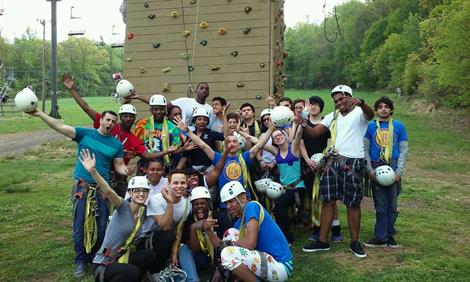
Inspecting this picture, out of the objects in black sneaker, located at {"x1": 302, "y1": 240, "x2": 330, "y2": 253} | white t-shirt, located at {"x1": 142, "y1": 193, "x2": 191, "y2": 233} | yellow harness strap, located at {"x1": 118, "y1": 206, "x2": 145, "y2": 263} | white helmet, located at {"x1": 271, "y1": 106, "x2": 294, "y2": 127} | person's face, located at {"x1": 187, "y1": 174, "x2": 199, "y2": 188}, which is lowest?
black sneaker, located at {"x1": 302, "y1": 240, "x2": 330, "y2": 253}

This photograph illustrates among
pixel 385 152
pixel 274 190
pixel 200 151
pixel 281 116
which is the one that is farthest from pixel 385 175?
pixel 200 151

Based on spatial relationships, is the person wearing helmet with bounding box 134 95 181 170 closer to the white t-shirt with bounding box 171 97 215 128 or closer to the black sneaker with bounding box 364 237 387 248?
the white t-shirt with bounding box 171 97 215 128

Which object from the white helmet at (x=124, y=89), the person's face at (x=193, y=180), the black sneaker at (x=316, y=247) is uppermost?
the white helmet at (x=124, y=89)

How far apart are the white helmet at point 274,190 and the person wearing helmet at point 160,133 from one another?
140cm

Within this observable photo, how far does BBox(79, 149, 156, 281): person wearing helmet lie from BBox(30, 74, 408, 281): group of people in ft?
0.03

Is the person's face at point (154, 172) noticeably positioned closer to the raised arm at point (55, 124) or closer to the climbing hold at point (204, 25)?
the raised arm at point (55, 124)

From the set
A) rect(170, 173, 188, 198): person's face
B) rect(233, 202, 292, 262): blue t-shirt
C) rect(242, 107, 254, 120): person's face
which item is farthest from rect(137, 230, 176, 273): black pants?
rect(242, 107, 254, 120): person's face

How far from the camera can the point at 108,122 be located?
5.17 meters

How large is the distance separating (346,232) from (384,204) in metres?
1.12

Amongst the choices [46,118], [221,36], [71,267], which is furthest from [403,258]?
[221,36]

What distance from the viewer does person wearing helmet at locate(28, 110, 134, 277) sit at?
520 centimetres

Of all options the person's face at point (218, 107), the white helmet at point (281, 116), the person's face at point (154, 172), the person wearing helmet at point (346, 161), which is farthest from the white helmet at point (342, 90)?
the person's face at point (154, 172)

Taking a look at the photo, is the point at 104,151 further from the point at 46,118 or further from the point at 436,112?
the point at 436,112

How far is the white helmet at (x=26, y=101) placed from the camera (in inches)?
197
